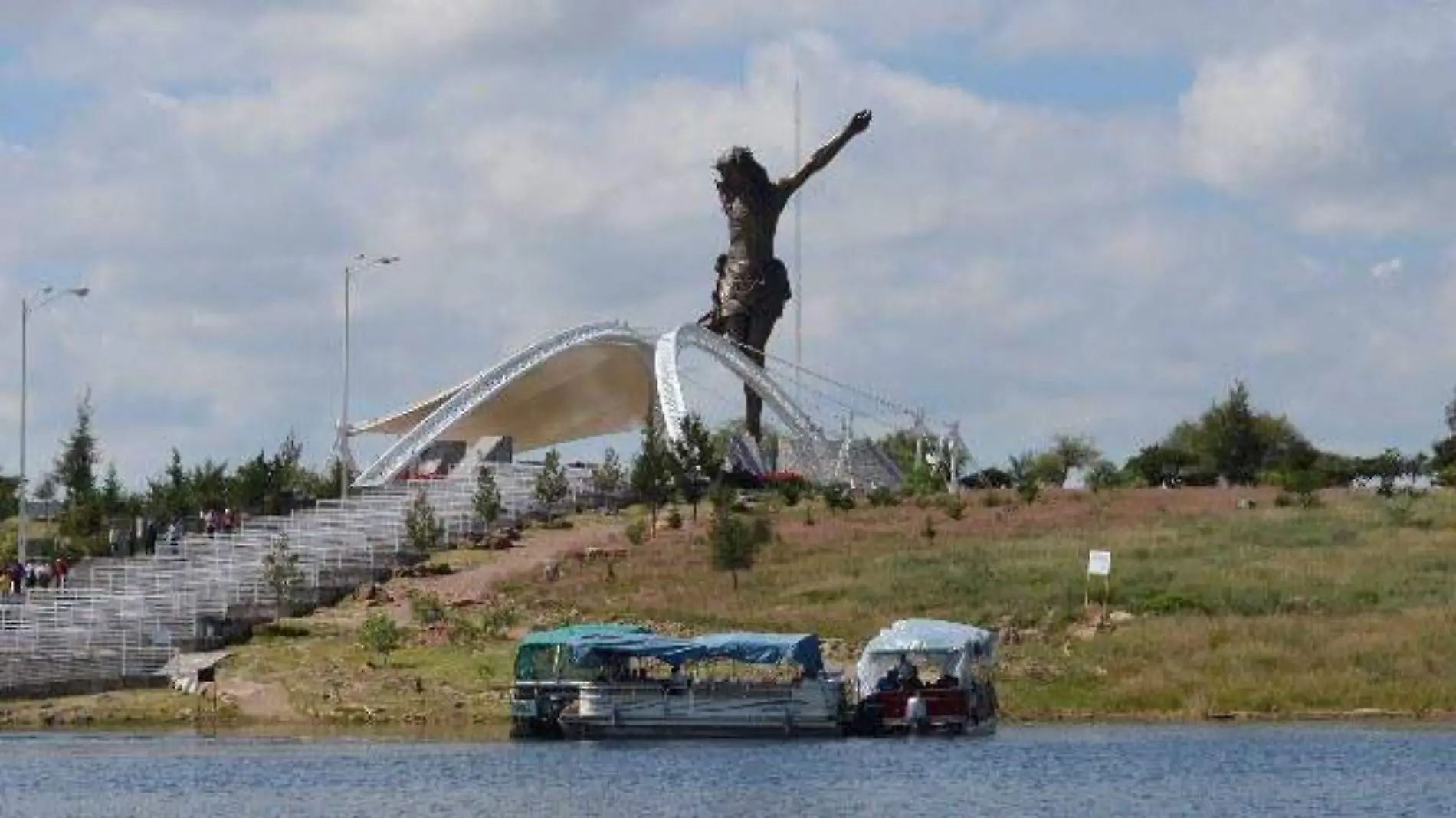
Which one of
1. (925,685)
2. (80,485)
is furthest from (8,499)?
(925,685)

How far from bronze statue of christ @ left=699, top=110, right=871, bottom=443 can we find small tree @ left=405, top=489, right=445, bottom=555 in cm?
3190

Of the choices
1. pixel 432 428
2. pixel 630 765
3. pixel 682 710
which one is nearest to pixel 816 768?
pixel 630 765

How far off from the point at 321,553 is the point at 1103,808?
146 ft

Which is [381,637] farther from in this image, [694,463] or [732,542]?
[694,463]

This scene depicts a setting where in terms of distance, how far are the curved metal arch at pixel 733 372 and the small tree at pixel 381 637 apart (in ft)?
151

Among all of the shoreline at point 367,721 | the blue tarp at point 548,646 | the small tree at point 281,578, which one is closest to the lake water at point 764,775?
the shoreline at point 367,721

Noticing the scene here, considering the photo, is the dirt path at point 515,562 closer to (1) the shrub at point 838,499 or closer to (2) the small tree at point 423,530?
(2) the small tree at point 423,530

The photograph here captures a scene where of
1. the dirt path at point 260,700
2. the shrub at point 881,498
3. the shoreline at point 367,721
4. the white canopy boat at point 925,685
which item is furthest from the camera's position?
the shrub at point 881,498

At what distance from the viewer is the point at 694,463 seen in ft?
370

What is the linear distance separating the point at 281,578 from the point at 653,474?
19177mm

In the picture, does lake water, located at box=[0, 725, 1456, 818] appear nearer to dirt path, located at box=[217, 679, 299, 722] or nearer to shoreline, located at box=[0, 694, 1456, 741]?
shoreline, located at box=[0, 694, 1456, 741]

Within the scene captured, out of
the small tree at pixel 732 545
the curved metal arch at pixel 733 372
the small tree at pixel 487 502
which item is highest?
the curved metal arch at pixel 733 372

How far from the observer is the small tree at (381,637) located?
3241 inches

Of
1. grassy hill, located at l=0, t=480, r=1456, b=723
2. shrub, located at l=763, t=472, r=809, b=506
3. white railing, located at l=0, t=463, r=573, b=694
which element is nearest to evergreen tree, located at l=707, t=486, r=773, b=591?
grassy hill, located at l=0, t=480, r=1456, b=723
